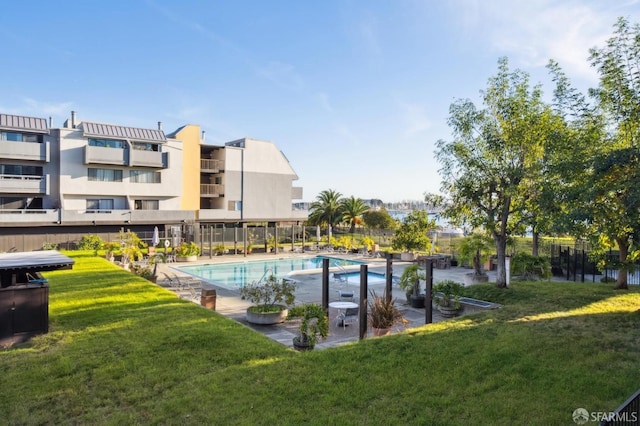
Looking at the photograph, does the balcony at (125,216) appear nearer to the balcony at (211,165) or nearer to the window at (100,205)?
the window at (100,205)

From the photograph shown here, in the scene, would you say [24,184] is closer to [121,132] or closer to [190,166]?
[121,132]

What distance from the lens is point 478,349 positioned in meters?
7.56

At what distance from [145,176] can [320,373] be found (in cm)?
3364

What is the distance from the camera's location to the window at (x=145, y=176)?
35.5 meters

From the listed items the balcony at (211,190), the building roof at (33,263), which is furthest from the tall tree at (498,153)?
the balcony at (211,190)

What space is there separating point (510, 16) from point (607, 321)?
31.7 feet

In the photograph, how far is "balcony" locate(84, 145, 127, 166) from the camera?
32094 millimetres

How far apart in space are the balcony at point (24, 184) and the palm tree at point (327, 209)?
2701 centimetres

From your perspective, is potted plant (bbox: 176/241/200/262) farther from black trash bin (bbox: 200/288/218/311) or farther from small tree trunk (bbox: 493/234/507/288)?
small tree trunk (bbox: 493/234/507/288)

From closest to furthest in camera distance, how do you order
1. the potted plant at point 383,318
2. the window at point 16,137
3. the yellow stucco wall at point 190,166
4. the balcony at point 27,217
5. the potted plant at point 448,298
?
the potted plant at point 383,318 → the potted plant at point 448,298 → the balcony at point 27,217 → the window at point 16,137 → the yellow stucco wall at point 190,166

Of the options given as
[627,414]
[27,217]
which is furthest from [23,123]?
[627,414]

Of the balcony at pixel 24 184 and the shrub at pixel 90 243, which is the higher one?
the balcony at pixel 24 184

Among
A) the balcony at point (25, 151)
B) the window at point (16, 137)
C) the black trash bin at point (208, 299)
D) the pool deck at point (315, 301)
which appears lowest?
the pool deck at point (315, 301)

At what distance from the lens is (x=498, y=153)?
44.3 ft
